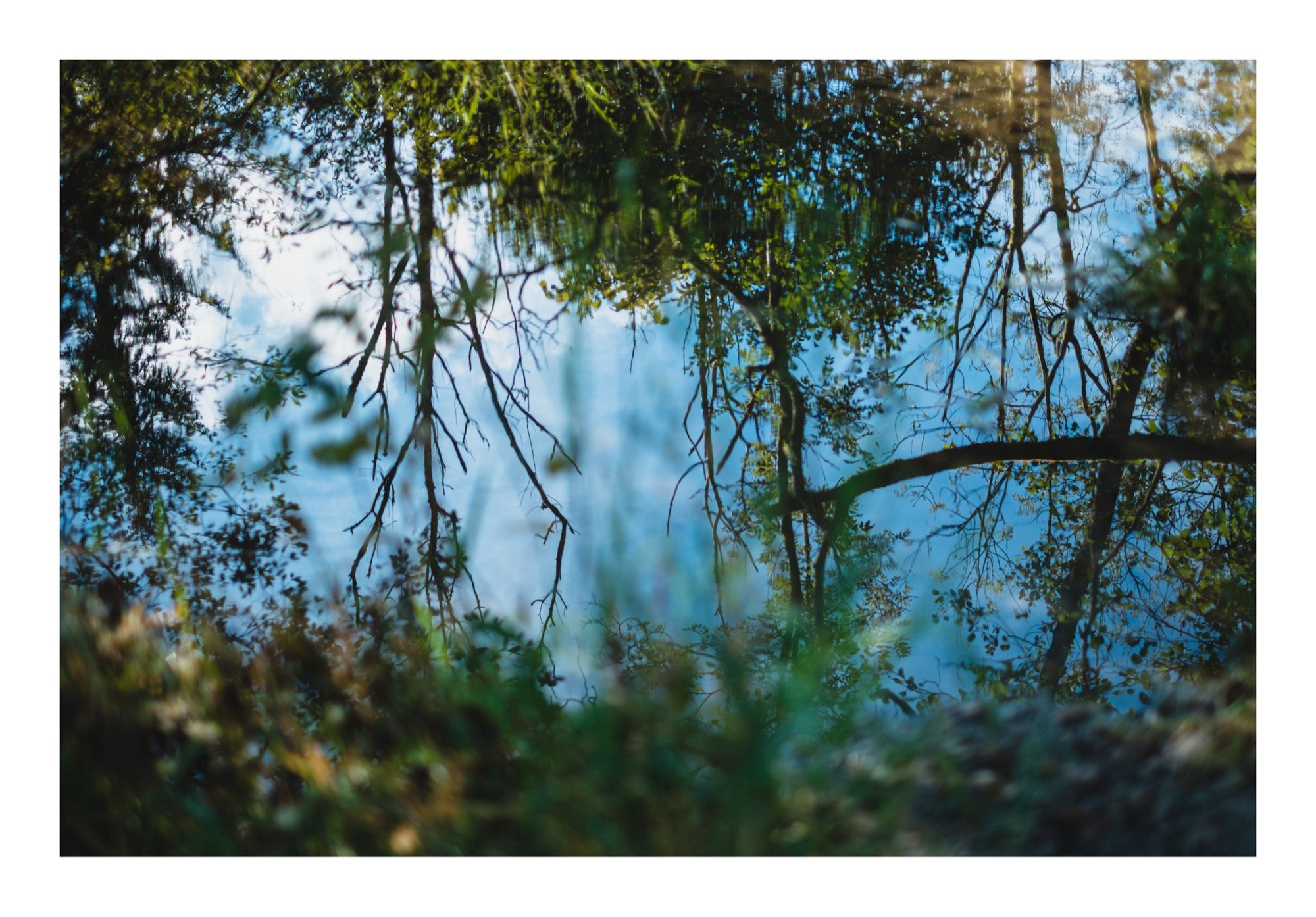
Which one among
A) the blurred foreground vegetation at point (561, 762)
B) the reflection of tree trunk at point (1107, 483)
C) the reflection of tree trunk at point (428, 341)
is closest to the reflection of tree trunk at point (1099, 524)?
the reflection of tree trunk at point (1107, 483)

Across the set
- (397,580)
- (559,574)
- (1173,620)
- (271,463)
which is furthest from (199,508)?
(1173,620)

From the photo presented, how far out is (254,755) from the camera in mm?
1845

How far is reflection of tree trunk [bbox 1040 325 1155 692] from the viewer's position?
6.53 feet

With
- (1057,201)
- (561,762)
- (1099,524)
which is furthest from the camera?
(1057,201)

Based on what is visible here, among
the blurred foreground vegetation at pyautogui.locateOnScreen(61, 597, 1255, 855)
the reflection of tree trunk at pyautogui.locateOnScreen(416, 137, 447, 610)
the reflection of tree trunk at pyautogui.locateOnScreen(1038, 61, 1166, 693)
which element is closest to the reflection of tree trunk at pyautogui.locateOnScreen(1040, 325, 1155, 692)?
the reflection of tree trunk at pyautogui.locateOnScreen(1038, 61, 1166, 693)

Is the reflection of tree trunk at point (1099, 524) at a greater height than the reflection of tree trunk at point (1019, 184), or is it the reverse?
the reflection of tree trunk at point (1019, 184)

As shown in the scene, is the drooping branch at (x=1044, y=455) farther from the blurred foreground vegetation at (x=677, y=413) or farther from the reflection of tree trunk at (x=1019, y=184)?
the reflection of tree trunk at (x=1019, y=184)

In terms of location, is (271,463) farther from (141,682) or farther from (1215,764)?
(1215,764)

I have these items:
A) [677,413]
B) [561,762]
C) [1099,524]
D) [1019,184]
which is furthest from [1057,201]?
[561,762]

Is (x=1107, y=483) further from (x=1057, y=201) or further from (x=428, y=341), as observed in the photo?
(x=428, y=341)

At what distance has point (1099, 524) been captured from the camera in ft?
6.73

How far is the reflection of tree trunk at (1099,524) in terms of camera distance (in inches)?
78.3

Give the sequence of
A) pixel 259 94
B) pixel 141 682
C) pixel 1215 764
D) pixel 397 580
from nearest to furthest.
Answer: pixel 1215 764, pixel 141 682, pixel 397 580, pixel 259 94

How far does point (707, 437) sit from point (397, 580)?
93 centimetres
